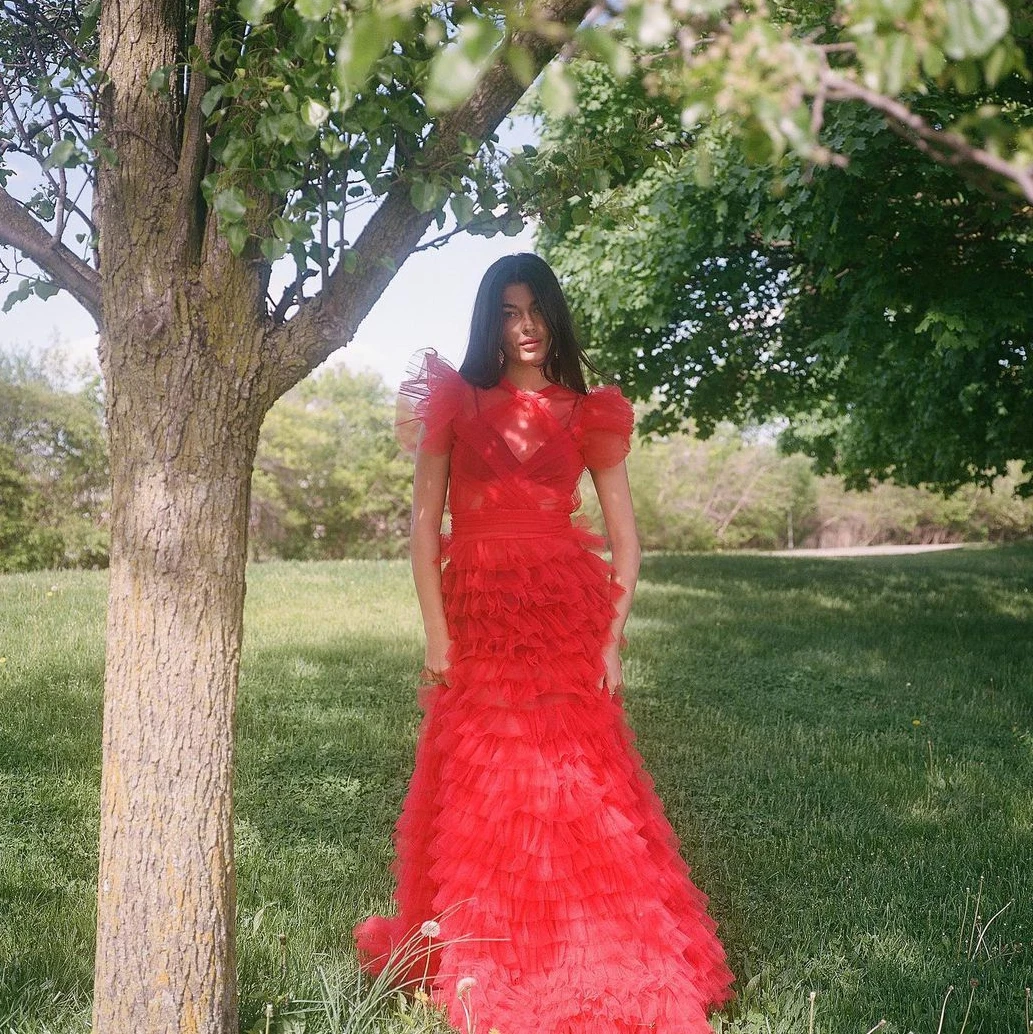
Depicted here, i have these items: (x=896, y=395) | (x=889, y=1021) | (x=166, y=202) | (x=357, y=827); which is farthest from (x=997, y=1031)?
(x=896, y=395)

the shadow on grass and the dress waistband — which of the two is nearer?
the dress waistband

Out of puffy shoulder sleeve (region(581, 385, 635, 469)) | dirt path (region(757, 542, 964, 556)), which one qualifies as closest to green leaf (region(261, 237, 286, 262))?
puffy shoulder sleeve (region(581, 385, 635, 469))

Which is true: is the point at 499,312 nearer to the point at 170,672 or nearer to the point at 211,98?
the point at 211,98

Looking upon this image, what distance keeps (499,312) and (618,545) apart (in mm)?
741

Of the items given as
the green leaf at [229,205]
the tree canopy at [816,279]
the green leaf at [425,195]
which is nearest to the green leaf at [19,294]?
the green leaf at [229,205]

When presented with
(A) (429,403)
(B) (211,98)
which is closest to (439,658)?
(A) (429,403)

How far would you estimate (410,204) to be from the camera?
82.2 inches

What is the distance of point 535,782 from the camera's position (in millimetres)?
2613

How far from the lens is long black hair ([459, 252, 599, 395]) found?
2.76 m

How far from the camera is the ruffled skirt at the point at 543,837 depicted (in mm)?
2512

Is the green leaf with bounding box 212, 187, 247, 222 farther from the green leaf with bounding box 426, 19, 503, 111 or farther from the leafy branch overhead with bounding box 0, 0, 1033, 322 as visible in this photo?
the green leaf with bounding box 426, 19, 503, 111

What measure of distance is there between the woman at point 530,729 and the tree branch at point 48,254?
89cm

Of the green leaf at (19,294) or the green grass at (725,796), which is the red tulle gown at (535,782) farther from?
the green leaf at (19,294)

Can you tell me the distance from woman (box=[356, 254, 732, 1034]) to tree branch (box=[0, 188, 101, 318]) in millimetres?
888
